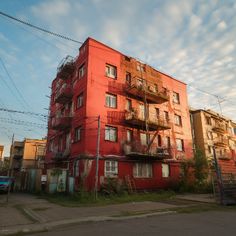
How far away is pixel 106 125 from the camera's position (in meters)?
21.5

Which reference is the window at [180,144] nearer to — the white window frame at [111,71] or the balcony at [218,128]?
the white window frame at [111,71]

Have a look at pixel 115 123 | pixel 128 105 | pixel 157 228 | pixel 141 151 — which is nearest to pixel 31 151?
pixel 128 105

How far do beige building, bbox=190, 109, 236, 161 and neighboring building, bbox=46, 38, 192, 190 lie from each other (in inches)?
311

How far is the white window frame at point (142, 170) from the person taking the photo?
72.4 ft

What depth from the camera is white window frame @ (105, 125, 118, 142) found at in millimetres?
21406

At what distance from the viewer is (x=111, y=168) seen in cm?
2050

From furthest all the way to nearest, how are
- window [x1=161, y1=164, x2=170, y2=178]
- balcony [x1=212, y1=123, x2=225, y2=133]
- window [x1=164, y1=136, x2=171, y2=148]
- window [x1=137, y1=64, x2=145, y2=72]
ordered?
balcony [x1=212, y1=123, x2=225, y2=133] < window [x1=137, y1=64, x2=145, y2=72] < window [x1=164, y1=136, x2=171, y2=148] < window [x1=161, y1=164, x2=170, y2=178]

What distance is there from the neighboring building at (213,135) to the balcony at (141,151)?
13.1 m

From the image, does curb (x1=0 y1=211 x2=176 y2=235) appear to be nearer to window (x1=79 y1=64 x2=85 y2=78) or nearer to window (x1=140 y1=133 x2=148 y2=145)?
window (x1=140 y1=133 x2=148 y2=145)

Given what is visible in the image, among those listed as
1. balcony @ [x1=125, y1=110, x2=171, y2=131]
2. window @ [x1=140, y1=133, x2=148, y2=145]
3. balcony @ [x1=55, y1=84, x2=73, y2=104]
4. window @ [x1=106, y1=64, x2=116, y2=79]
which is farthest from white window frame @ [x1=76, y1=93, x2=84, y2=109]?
window @ [x1=140, y1=133, x2=148, y2=145]

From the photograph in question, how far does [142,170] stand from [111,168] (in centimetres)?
377

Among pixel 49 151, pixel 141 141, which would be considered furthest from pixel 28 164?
pixel 141 141

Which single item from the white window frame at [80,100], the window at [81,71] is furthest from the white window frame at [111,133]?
the window at [81,71]

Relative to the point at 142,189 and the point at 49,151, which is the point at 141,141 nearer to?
the point at 142,189
